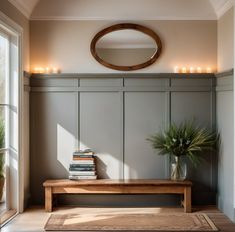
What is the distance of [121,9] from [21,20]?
1.28 metres

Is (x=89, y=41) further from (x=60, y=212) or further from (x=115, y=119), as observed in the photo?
(x=60, y=212)

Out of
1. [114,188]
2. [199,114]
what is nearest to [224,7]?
[199,114]

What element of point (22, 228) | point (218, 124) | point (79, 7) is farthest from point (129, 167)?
point (79, 7)

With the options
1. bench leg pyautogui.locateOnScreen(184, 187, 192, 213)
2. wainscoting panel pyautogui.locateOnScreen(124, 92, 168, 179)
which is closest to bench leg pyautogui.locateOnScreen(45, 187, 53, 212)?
wainscoting panel pyautogui.locateOnScreen(124, 92, 168, 179)

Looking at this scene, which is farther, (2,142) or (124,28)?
(124,28)

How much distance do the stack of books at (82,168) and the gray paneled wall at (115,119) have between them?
0.55 feet

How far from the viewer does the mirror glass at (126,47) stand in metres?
6.16

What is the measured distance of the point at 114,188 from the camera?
582 cm

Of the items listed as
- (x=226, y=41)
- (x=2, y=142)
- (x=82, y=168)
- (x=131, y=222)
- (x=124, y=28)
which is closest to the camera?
(x=131, y=222)

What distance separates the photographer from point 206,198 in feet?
20.4

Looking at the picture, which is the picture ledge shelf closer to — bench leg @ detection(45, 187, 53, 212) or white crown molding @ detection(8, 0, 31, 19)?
white crown molding @ detection(8, 0, 31, 19)

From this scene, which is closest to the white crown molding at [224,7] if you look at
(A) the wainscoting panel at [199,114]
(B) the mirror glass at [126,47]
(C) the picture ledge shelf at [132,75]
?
(C) the picture ledge shelf at [132,75]

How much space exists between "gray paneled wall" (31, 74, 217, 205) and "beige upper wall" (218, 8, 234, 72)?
36cm

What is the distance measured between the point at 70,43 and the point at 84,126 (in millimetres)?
1089
